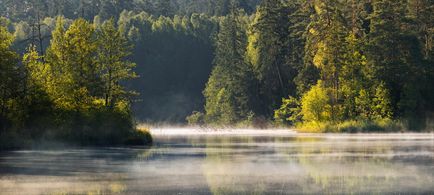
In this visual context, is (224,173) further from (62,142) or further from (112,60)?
(112,60)

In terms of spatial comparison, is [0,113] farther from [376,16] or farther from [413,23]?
[413,23]

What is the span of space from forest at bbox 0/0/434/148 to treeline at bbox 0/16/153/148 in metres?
0.10

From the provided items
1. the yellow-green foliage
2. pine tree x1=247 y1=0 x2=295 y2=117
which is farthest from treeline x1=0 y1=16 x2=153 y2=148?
pine tree x1=247 y1=0 x2=295 y2=117

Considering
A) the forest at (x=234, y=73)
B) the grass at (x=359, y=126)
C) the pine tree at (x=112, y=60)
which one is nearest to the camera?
the forest at (x=234, y=73)

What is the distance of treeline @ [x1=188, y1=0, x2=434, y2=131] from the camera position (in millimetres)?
101375

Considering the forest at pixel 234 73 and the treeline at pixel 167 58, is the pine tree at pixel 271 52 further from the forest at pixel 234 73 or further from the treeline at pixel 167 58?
the treeline at pixel 167 58

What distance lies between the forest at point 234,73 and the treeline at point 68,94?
0.34 feet

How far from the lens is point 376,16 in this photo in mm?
102375

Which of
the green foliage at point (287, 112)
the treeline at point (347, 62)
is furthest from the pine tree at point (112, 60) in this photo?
the green foliage at point (287, 112)

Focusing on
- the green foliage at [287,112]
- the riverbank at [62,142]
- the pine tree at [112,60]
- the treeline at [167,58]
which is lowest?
the riverbank at [62,142]

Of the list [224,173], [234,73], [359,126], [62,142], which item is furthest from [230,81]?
[224,173]

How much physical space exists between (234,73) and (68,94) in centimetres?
7452

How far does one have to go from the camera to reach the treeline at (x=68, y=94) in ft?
207

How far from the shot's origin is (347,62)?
10556 cm
